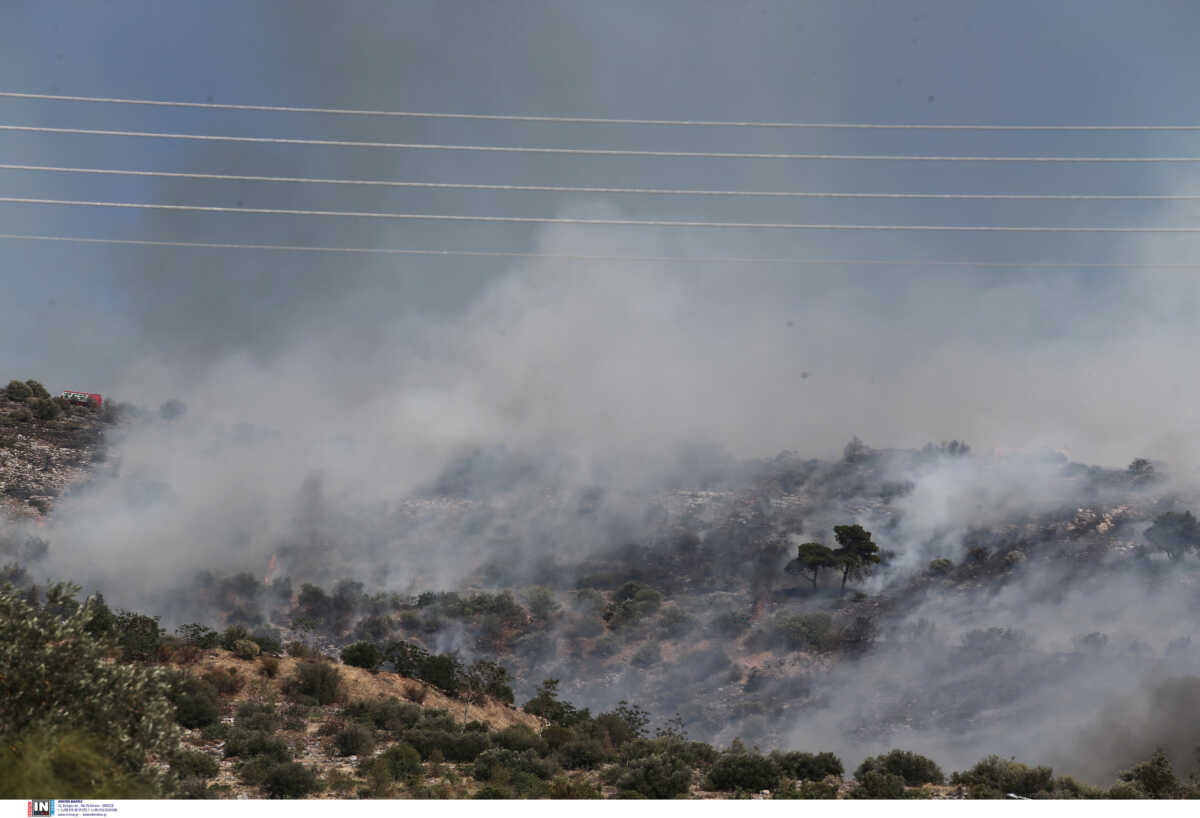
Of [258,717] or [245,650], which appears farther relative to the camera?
[245,650]

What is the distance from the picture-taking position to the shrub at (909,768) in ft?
99.5

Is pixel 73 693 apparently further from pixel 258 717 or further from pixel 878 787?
pixel 878 787

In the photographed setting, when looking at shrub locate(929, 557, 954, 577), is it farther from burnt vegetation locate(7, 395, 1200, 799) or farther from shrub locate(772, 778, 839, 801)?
shrub locate(772, 778, 839, 801)

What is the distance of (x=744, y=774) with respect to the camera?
95.2 ft

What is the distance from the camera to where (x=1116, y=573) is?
83.9 m

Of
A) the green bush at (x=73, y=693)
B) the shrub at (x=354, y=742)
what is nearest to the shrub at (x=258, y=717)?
the shrub at (x=354, y=742)

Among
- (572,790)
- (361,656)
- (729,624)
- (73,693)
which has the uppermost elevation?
(729,624)

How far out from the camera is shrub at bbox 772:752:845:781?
30.2 meters

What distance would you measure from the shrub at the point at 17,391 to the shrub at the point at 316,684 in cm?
8105

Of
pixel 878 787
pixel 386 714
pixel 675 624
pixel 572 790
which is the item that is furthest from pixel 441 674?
pixel 675 624

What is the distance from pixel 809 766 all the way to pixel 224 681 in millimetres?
24174

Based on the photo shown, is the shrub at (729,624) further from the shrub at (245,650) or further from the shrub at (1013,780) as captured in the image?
the shrub at (1013,780)
